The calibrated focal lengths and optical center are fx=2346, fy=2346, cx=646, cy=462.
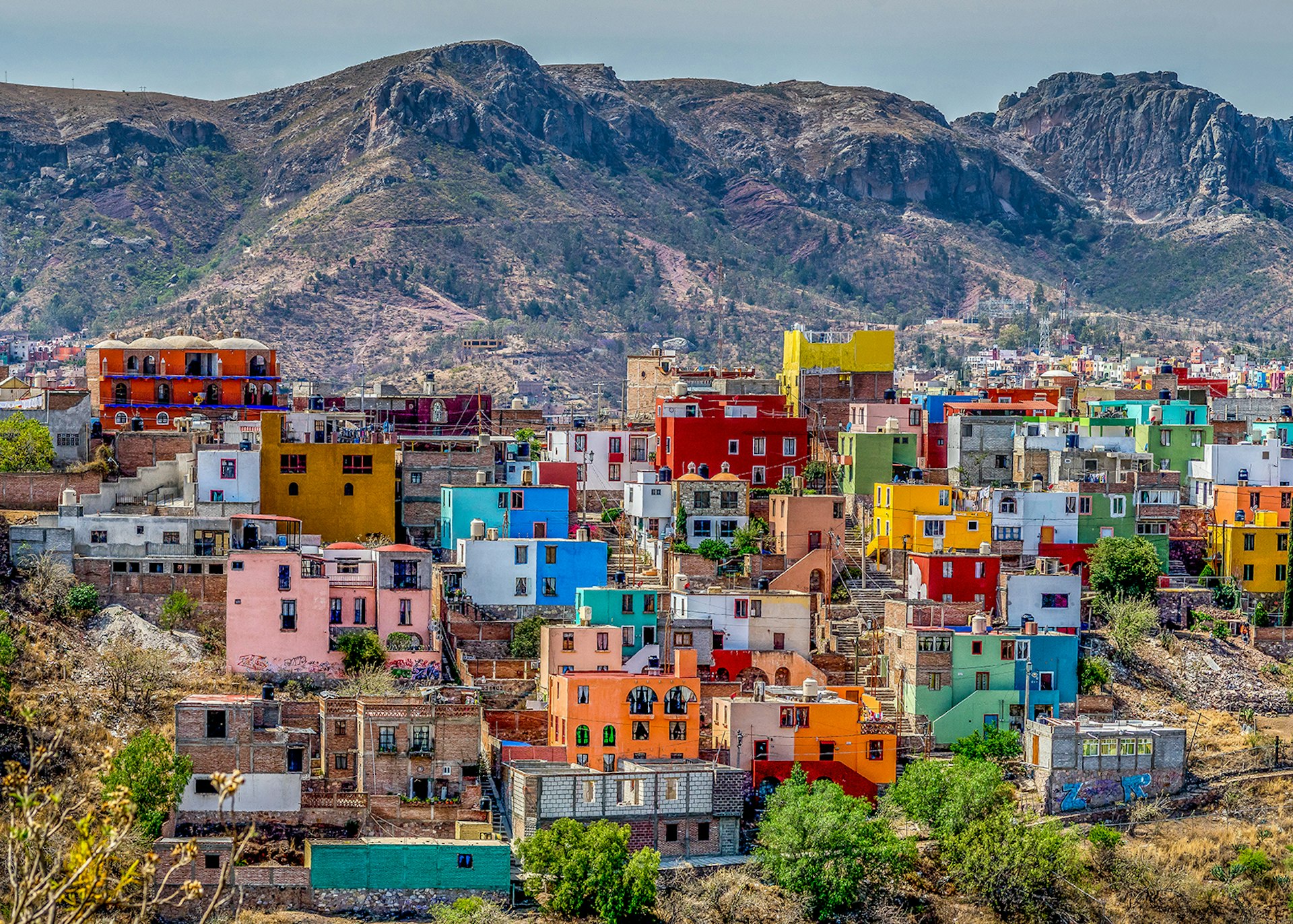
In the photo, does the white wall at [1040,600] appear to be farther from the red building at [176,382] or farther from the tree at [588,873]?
the red building at [176,382]

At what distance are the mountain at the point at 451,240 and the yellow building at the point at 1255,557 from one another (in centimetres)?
6631

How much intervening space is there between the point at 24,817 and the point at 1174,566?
167 ft

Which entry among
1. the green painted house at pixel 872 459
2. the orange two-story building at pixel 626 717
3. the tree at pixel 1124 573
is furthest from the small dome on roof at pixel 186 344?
the tree at pixel 1124 573

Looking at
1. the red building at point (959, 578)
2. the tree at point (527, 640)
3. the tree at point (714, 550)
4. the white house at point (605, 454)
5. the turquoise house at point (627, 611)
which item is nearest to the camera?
the turquoise house at point (627, 611)

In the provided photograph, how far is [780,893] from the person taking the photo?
4697cm

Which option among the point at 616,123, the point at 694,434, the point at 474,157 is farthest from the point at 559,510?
the point at 616,123

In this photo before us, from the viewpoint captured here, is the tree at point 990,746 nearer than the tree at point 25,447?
Yes

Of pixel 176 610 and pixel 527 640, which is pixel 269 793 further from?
pixel 527 640

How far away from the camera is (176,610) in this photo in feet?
177

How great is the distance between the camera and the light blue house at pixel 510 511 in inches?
2370

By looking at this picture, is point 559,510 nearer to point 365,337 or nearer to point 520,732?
point 520,732

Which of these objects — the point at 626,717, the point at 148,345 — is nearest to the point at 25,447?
the point at 148,345

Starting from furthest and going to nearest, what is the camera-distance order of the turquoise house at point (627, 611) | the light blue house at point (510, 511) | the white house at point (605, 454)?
the white house at point (605, 454) → the light blue house at point (510, 511) → the turquoise house at point (627, 611)

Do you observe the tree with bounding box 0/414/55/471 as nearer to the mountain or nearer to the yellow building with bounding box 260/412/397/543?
the yellow building with bounding box 260/412/397/543
